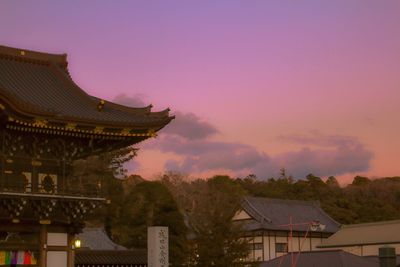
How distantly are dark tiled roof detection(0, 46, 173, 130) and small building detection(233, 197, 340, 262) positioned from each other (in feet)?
104

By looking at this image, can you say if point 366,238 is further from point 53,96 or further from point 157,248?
point 53,96

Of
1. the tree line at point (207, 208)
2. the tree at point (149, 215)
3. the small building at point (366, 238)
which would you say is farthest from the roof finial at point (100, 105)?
the small building at point (366, 238)

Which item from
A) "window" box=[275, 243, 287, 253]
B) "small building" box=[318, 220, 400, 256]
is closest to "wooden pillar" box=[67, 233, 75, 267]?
"small building" box=[318, 220, 400, 256]

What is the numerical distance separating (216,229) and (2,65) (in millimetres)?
12093

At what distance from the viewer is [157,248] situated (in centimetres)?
2508

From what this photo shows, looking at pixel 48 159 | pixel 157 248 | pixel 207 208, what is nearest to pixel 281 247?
pixel 207 208

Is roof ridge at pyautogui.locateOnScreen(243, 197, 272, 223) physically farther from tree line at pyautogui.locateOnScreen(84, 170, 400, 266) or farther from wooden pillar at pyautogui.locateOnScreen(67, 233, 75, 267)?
wooden pillar at pyautogui.locateOnScreen(67, 233, 75, 267)

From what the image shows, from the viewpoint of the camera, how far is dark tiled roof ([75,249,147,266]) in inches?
1046

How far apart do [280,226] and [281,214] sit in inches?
280

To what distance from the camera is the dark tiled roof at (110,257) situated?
26.6m

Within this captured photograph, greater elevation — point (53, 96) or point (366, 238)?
point (53, 96)

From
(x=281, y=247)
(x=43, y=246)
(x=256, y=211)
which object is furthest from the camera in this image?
(x=256, y=211)

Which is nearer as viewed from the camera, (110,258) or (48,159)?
(48,159)

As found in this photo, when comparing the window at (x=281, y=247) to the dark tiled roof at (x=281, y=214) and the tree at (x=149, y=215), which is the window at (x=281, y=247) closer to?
the dark tiled roof at (x=281, y=214)
